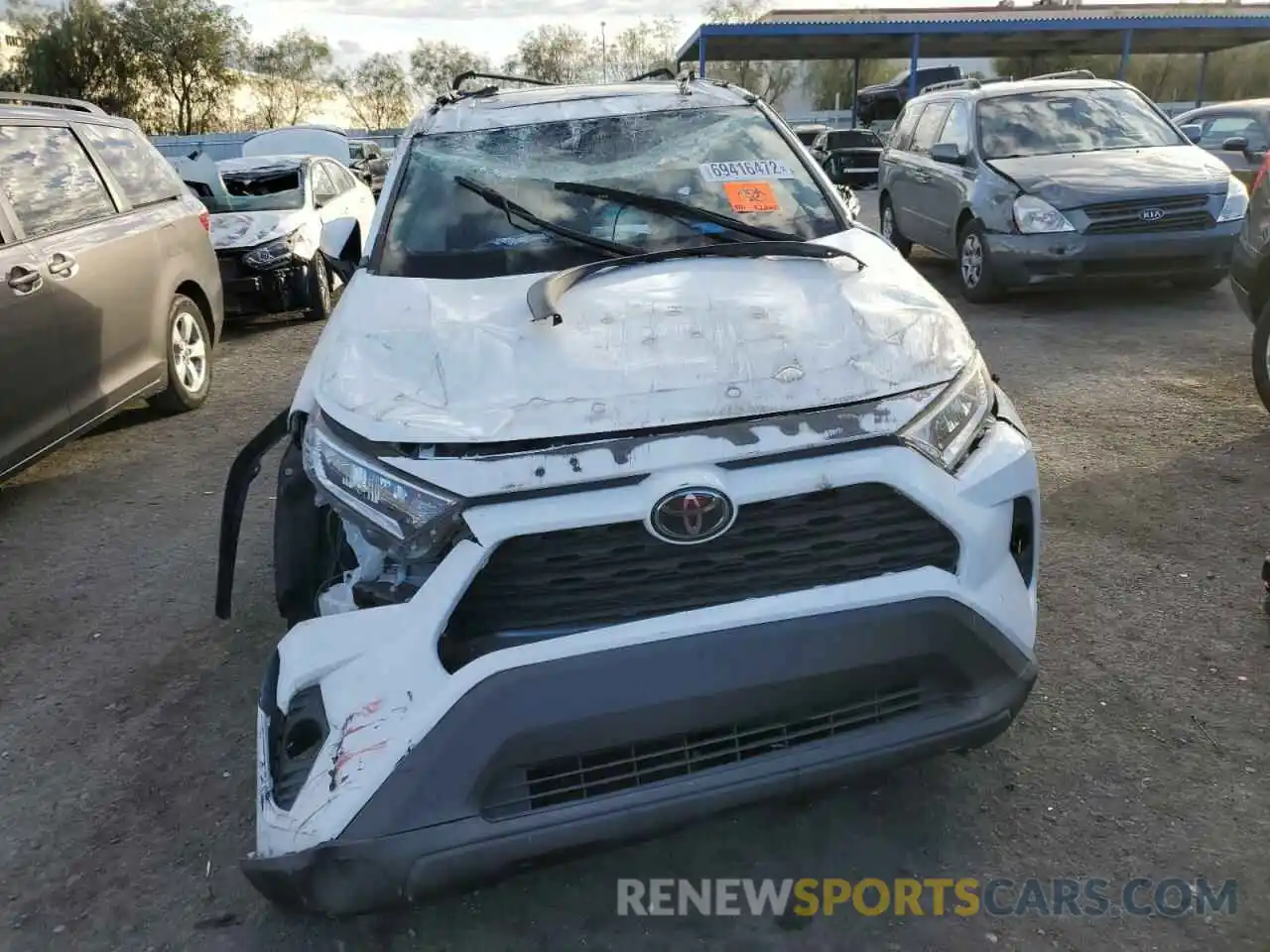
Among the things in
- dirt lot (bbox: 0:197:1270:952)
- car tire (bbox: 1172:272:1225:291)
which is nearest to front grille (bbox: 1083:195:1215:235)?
car tire (bbox: 1172:272:1225:291)

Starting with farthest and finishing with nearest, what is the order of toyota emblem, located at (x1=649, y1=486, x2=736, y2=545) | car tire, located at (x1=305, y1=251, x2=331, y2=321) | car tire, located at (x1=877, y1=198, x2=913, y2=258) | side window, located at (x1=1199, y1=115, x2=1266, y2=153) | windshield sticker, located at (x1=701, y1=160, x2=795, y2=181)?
side window, located at (x1=1199, y1=115, x2=1266, y2=153) < car tire, located at (x1=877, y1=198, x2=913, y2=258) < car tire, located at (x1=305, y1=251, x2=331, y2=321) < windshield sticker, located at (x1=701, y1=160, x2=795, y2=181) < toyota emblem, located at (x1=649, y1=486, x2=736, y2=545)

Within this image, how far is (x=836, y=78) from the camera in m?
50.3

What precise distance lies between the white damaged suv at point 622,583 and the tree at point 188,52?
39.1 metres

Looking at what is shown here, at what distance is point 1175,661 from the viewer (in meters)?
3.19

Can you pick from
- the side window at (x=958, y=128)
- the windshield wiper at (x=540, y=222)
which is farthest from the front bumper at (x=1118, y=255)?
the windshield wiper at (x=540, y=222)

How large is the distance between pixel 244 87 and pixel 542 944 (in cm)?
4358

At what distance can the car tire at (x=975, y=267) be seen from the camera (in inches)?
325

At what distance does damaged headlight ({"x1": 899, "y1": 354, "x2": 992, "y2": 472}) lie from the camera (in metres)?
2.20

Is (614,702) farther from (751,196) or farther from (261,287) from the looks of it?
(261,287)

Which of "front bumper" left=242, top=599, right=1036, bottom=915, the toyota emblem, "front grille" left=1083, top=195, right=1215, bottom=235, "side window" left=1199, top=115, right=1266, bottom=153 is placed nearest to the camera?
"front bumper" left=242, top=599, right=1036, bottom=915

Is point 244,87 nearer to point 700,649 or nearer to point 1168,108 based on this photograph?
point 1168,108

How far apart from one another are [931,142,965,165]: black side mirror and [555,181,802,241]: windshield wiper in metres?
6.08

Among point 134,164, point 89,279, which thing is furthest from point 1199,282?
point 89,279

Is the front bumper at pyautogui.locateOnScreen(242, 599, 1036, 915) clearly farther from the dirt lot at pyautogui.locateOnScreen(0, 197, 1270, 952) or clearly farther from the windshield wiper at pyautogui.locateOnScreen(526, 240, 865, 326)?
the windshield wiper at pyautogui.locateOnScreen(526, 240, 865, 326)
